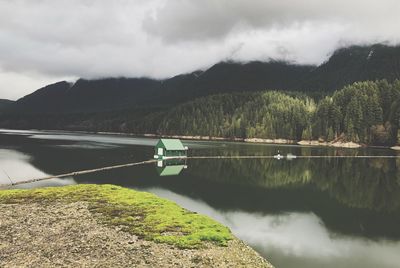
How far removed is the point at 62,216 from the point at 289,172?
193ft

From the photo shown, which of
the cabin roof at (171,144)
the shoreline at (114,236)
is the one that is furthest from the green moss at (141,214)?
the cabin roof at (171,144)

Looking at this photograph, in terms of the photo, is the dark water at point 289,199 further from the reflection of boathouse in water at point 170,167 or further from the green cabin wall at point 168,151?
A: the green cabin wall at point 168,151

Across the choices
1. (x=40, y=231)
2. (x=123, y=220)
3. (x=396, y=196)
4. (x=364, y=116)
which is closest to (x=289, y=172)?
(x=396, y=196)

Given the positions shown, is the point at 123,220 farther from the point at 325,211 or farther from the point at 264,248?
the point at 325,211

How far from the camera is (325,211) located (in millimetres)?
48812

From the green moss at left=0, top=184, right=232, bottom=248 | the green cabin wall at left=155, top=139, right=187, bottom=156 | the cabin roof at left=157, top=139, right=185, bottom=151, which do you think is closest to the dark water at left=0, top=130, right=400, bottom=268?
the green moss at left=0, top=184, right=232, bottom=248

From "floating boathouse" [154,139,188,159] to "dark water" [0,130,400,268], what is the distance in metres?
11.2

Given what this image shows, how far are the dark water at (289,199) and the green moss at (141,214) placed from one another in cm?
392

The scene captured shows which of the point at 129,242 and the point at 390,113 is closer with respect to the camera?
the point at 129,242

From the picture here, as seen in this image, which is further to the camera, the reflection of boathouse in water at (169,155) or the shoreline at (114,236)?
the reflection of boathouse in water at (169,155)

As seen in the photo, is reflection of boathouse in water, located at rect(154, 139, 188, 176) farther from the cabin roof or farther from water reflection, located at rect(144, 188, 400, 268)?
water reflection, located at rect(144, 188, 400, 268)

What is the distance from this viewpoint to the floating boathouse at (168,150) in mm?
112312

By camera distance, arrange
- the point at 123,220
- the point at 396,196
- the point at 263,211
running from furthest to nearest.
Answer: the point at 396,196, the point at 263,211, the point at 123,220

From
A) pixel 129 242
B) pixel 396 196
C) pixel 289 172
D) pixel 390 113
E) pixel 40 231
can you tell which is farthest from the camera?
pixel 390 113
